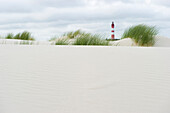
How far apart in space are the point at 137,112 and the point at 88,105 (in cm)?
38

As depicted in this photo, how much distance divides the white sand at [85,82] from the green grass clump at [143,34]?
4.08m

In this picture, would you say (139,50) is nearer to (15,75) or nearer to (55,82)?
(55,82)

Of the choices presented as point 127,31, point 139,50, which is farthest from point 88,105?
point 127,31

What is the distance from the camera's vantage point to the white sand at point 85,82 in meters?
1.74

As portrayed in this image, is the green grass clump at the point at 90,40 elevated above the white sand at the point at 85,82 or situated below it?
above

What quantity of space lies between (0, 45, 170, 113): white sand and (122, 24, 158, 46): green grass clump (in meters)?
4.08

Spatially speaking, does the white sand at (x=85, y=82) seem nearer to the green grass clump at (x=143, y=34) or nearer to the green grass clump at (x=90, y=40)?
the green grass clump at (x=90, y=40)

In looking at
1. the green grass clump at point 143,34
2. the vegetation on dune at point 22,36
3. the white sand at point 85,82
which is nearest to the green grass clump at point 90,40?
the white sand at point 85,82

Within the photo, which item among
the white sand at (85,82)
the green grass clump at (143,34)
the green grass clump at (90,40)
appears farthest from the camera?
the green grass clump at (143,34)

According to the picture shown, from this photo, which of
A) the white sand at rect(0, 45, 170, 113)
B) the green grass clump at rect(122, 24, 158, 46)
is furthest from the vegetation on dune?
the white sand at rect(0, 45, 170, 113)

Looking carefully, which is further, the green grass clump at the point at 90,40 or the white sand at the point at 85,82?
the green grass clump at the point at 90,40

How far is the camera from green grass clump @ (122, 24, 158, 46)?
240 inches

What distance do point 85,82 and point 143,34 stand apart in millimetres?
4654

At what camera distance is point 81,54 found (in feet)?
6.76
